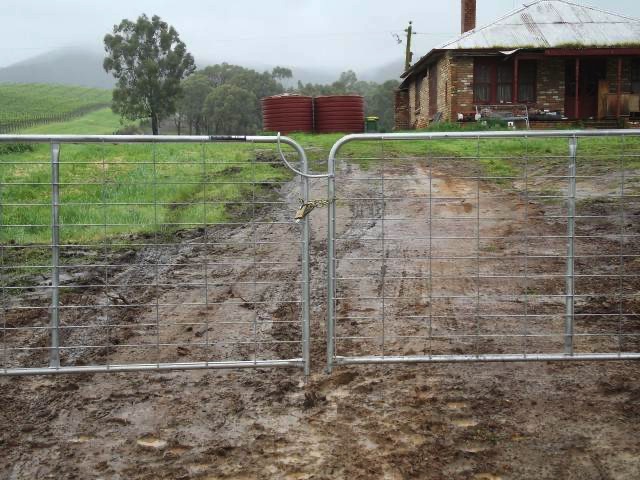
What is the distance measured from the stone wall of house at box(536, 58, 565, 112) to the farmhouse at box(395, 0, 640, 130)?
4cm

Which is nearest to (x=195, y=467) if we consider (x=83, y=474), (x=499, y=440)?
(x=83, y=474)

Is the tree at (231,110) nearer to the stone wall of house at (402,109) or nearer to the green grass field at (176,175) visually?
the stone wall of house at (402,109)

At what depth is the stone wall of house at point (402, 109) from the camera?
39.8 m

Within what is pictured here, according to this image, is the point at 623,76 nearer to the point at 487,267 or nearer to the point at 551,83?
the point at 551,83

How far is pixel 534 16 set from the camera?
28.8 meters

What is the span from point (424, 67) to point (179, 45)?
31.2 m

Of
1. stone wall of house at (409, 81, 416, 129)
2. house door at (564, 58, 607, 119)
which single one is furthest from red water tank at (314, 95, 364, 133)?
stone wall of house at (409, 81, 416, 129)

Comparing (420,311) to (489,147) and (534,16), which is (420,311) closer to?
(489,147)

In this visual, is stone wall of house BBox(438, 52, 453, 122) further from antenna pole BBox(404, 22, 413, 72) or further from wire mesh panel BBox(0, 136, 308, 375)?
antenna pole BBox(404, 22, 413, 72)

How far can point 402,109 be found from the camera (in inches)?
1577

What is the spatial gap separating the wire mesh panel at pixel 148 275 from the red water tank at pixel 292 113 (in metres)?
10.00

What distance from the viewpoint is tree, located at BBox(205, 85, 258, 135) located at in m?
65.8

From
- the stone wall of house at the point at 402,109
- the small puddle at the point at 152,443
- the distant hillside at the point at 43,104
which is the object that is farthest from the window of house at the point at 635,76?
the distant hillside at the point at 43,104

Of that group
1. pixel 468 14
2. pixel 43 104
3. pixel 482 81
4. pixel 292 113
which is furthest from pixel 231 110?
pixel 292 113
